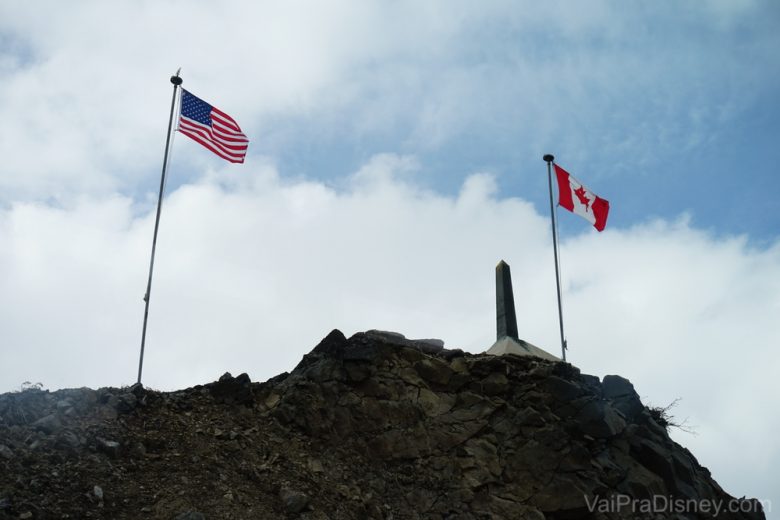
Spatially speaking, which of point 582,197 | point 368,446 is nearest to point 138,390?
point 368,446

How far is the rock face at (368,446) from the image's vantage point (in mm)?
12109

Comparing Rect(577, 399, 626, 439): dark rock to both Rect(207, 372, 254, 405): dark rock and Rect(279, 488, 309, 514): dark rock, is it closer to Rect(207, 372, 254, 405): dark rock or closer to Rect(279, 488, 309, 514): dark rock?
Rect(279, 488, 309, 514): dark rock

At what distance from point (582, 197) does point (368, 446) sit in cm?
1097

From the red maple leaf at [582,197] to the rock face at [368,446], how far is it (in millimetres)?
6637

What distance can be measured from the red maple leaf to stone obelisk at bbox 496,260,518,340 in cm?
328

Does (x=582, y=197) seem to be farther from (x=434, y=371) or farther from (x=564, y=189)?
(x=434, y=371)

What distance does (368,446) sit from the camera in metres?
14.9

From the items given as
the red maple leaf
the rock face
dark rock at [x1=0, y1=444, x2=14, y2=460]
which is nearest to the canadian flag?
the red maple leaf

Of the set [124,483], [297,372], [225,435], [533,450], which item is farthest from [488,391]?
[124,483]

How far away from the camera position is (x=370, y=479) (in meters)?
14.2

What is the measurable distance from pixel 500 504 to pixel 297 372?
201 inches

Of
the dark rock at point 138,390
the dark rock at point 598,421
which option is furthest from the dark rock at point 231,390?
the dark rock at point 598,421

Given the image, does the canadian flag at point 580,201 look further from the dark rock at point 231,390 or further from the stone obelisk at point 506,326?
the dark rock at point 231,390

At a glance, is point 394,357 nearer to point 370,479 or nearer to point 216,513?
point 370,479
